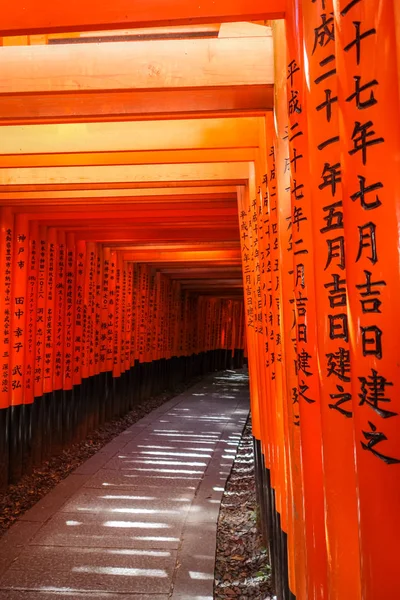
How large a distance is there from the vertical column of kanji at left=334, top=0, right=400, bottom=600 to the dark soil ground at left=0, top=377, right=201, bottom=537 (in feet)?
16.0

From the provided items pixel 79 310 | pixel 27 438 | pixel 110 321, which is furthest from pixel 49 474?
pixel 110 321

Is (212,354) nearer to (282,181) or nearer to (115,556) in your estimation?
(115,556)

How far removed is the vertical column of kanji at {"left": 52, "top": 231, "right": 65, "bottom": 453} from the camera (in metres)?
8.29

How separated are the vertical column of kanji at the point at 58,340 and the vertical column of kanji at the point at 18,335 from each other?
3.50 feet

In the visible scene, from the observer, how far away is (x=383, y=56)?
55.1 inches

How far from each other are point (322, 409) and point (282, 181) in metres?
1.21

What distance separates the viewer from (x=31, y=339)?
7449mm

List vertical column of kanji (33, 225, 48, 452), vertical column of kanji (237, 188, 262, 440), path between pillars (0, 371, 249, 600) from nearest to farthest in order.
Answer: path between pillars (0, 371, 249, 600), vertical column of kanji (237, 188, 262, 440), vertical column of kanji (33, 225, 48, 452)

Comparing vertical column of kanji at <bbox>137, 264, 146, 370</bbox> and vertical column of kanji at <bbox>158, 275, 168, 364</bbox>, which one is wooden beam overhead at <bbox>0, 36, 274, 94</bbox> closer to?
vertical column of kanji at <bbox>137, 264, 146, 370</bbox>

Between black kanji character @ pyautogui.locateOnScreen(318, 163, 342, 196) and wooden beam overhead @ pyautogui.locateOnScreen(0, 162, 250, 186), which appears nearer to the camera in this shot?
black kanji character @ pyautogui.locateOnScreen(318, 163, 342, 196)

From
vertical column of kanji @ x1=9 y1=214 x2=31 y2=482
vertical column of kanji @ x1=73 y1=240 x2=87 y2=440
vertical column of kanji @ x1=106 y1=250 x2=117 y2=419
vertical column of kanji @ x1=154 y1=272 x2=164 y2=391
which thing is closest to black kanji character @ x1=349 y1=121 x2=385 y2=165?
vertical column of kanji @ x1=9 y1=214 x2=31 y2=482

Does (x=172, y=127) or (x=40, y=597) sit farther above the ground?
(x=172, y=127)

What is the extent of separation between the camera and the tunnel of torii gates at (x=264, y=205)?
144cm

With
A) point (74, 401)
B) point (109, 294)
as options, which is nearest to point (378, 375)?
point (74, 401)
